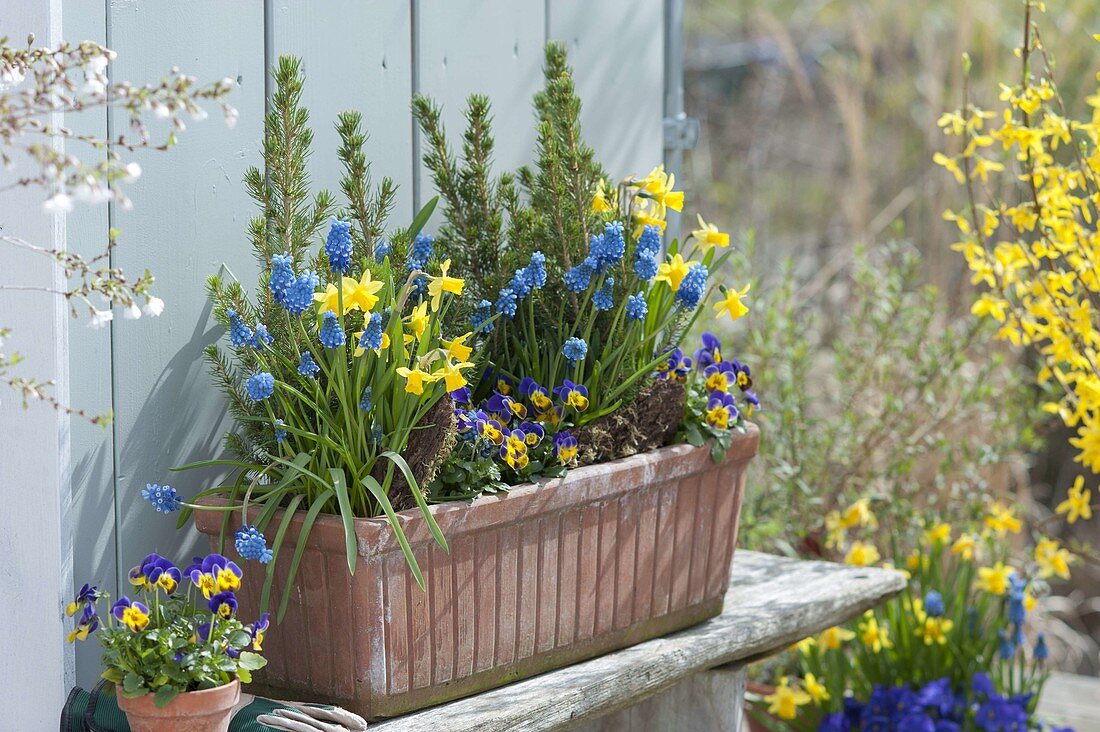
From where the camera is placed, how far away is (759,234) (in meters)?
4.43

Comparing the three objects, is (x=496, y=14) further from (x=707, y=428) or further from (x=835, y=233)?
(x=835, y=233)

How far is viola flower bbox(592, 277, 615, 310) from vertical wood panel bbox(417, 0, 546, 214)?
0.31 meters

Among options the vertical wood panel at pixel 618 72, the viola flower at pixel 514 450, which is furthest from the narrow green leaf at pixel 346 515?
the vertical wood panel at pixel 618 72

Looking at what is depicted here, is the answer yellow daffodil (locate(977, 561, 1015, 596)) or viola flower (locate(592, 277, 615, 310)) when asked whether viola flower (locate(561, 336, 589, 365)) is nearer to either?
viola flower (locate(592, 277, 615, 310))

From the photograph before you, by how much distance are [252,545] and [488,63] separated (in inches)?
34.3

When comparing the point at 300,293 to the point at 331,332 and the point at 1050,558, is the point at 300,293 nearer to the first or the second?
the point at 331,332

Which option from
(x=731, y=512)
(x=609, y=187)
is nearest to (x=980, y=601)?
(x=731, y=512)

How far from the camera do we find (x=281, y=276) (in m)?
1.28

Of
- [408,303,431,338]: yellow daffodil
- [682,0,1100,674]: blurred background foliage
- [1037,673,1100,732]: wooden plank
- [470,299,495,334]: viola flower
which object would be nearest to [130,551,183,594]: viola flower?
[408,303,431,338]: yellow daffodil

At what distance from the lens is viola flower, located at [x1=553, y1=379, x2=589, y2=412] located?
5.10ft

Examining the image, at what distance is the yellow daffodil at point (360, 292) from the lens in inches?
50.9

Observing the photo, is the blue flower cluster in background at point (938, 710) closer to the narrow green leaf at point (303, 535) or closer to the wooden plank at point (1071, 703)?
the wooden plank at point (1071, 703)

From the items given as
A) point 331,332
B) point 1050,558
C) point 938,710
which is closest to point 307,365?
point 331,332

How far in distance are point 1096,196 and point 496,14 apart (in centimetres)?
91
